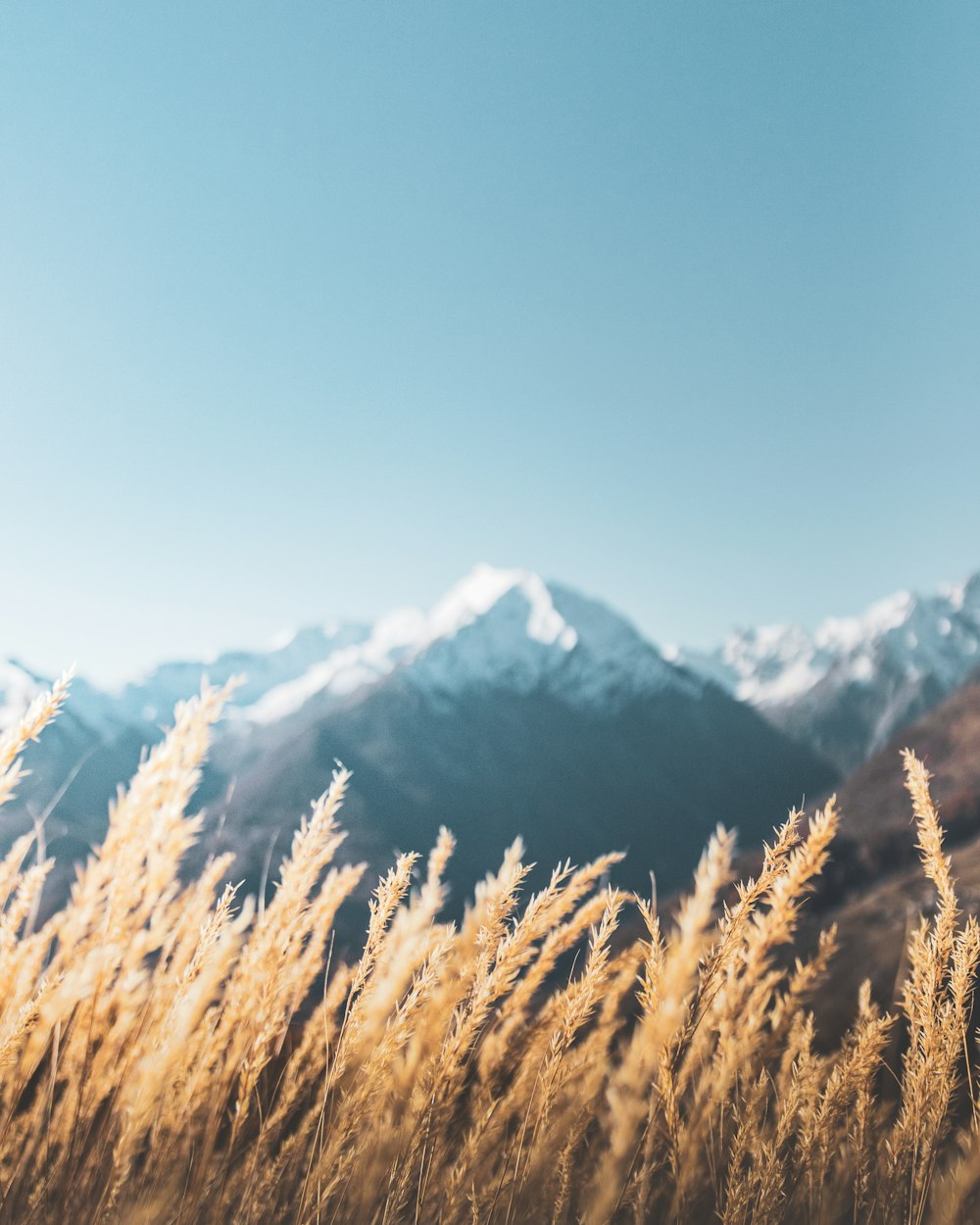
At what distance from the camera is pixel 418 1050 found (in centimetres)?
119

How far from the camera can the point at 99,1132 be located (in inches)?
54.3

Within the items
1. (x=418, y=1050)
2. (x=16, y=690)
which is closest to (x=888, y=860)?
(x=418, y=1050)

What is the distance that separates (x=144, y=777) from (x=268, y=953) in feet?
1.43

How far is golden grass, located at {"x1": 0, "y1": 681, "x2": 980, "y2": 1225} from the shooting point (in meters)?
1.13

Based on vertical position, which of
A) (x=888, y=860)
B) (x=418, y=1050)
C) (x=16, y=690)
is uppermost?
(x=888, y=860)

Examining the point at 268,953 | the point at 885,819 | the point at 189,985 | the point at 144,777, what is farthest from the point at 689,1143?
the point at 885,819

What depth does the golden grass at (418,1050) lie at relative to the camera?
1.13m

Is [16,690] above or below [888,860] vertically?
below

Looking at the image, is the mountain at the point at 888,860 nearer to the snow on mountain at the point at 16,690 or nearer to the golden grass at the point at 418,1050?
the golden grass at the point at 418,1050

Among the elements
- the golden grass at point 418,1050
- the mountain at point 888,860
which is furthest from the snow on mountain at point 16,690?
the mountain at point 888,860

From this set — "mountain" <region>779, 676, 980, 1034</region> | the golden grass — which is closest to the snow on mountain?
the golden grass

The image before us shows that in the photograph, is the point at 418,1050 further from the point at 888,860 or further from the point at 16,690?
the point at 888,860

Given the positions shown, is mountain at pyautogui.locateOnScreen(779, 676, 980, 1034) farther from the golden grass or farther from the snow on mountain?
the snow on mountain

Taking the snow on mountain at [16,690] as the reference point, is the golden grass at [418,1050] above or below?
below
